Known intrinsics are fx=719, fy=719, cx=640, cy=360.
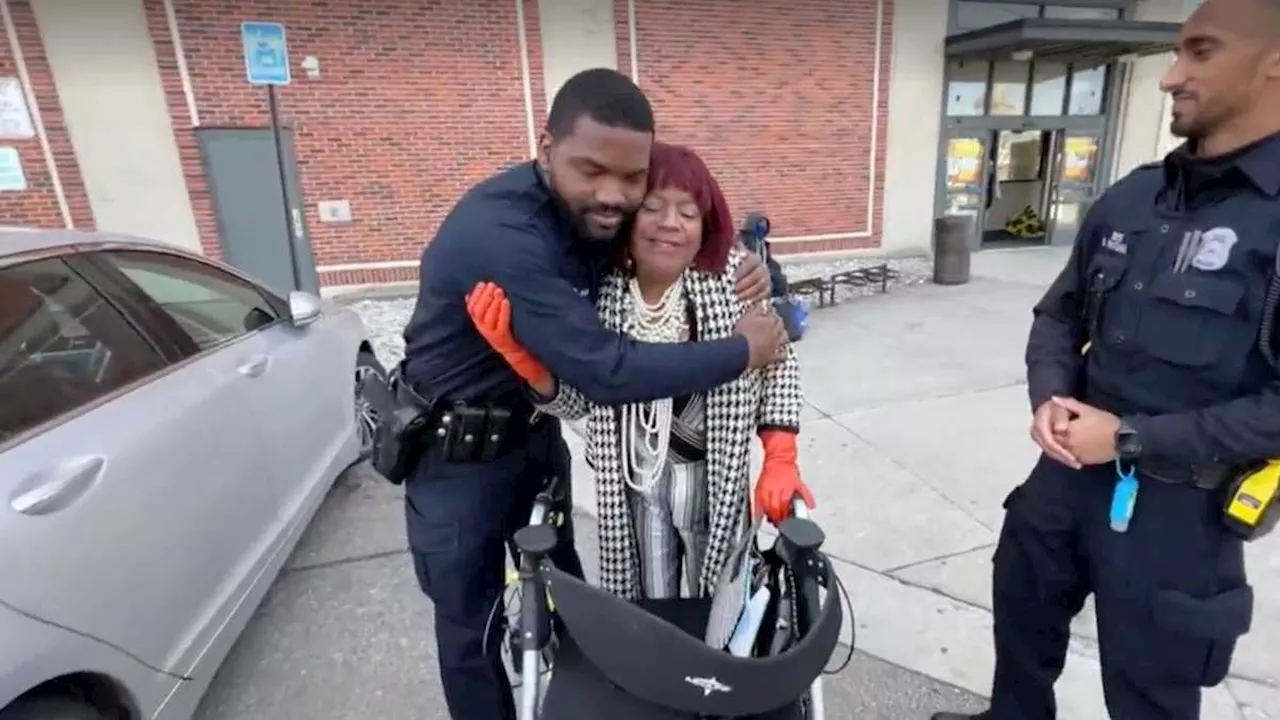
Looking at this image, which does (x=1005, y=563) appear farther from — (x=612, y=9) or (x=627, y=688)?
(x=612, y=9)

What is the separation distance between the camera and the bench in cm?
795

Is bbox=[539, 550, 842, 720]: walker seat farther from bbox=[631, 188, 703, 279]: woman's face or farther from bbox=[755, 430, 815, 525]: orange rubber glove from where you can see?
bbox=[631, 188, 703, 279]: woman's face

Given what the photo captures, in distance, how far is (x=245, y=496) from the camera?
Result: 7.86 feet

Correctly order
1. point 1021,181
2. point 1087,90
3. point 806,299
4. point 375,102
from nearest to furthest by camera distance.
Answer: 1. point 806,299
2. point 375,102
3. point 1087,90
4. point 1021,181

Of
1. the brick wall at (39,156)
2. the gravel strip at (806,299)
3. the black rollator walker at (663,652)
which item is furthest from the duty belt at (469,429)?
the brick wall at (39,156)

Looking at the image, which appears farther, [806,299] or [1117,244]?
[806,299]

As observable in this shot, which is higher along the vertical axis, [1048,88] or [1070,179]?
[1048,88]

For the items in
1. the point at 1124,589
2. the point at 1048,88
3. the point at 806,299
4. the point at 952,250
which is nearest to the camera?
the point at 1124,589

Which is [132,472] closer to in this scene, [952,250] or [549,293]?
[549,293]

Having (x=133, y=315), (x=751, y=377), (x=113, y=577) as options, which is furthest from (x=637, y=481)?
(x=133, y=315)

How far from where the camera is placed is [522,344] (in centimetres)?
146

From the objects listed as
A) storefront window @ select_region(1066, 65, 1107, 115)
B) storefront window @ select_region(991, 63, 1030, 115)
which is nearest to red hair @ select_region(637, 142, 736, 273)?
storefront window @ select_region(991, 63, 1030, 115)

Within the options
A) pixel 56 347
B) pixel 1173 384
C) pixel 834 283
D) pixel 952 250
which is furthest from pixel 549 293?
pixel 952 250

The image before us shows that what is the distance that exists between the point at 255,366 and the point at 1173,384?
9.14 ft
